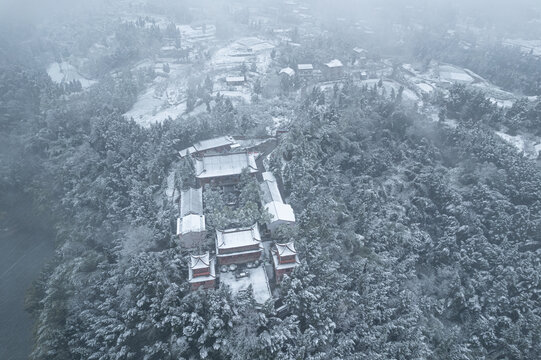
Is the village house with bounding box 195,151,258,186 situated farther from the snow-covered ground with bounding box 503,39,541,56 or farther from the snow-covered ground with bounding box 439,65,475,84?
the snow-covered ground with bounding box 503,39,541,56

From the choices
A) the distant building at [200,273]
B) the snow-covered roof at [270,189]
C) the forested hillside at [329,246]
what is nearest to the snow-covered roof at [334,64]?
the forested hillside at [329,246]

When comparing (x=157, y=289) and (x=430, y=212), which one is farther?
(x=430, y=212)

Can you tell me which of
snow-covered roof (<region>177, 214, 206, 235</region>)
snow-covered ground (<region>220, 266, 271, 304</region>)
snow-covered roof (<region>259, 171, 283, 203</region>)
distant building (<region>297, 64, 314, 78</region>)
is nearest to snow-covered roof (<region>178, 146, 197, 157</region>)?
snow-covered roof (<region>259, 171, 283, 203</region>)

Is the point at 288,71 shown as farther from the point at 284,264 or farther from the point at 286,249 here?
the point at 284,264

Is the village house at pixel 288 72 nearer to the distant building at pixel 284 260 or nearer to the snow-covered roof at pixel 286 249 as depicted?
the snow-covered roof at pixel 286 249

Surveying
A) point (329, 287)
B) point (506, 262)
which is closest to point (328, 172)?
point (329, 287)

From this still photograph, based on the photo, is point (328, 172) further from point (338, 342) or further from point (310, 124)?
point (338, 342)
